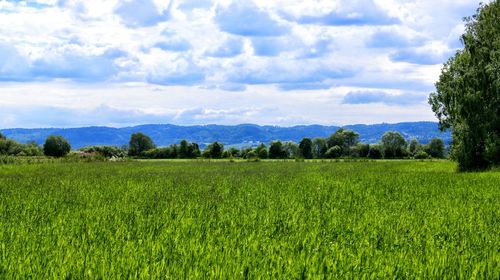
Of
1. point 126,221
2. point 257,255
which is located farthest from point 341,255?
point 126,221

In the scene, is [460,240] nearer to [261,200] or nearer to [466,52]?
[261,200]

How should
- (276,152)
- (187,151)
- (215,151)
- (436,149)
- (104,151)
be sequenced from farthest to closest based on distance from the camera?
(436,149) < (276,152) < (104,151) < (187,151) < (215,151)

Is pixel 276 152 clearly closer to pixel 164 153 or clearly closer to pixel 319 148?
pixel 319 148

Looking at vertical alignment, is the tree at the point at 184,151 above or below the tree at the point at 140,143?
below

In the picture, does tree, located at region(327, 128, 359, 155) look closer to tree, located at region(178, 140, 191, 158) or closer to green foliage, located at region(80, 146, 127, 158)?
tree, located at region(178, 140, 191, 158)

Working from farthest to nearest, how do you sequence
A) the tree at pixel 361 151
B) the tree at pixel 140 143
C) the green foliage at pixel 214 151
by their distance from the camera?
1. the tree at pixel 140 143
2. the tree at pixel 361 151
3. the green foliage at pixel 214 151

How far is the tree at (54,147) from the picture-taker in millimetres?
107375

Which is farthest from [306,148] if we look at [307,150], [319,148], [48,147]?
[48,147]

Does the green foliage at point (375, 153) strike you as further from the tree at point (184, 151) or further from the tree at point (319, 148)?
the tree at point (184, 151)

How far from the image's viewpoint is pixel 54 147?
10856 cm

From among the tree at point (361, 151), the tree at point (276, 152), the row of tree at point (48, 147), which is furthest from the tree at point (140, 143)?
the tree at point (361, 151)

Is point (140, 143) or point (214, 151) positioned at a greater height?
point (140, 143)

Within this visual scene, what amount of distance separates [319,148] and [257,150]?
28282 millimetres

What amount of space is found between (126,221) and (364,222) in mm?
4989
